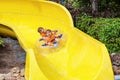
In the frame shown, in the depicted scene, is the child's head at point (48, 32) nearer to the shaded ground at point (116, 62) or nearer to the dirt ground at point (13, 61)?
the dirt ground at point (13, 61)

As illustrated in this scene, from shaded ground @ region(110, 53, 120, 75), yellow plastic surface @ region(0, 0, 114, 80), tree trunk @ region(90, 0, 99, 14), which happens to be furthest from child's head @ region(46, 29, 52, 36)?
tree trunk @ region(90, 0, 99, 14)

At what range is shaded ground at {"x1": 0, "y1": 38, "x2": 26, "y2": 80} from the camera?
6.22 m

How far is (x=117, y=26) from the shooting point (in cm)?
756

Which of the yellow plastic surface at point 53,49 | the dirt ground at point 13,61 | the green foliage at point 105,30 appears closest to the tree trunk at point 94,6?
the green foliage at point 105,30

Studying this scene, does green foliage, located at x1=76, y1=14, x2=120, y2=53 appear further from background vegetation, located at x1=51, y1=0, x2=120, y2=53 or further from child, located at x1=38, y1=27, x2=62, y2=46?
child, located at x1=38, y1=27, x2=62, y2=46

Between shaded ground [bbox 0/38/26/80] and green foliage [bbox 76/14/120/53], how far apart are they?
4.60 ft

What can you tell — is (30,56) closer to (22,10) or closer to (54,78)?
(54,78)

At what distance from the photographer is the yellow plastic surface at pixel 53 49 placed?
577cm

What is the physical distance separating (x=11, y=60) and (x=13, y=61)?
0.06 m

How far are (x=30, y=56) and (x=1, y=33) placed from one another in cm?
261

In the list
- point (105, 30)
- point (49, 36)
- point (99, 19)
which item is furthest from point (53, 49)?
point (99, 19)

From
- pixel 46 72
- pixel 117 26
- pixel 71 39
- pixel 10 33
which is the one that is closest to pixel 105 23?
pixel 117 26

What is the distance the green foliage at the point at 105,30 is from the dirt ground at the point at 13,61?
1.23 feet

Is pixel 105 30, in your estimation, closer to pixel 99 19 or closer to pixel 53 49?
pixel 99 19
